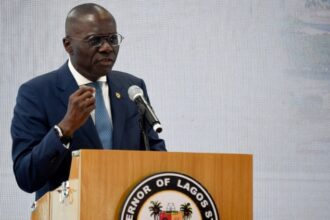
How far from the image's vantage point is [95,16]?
3.16m

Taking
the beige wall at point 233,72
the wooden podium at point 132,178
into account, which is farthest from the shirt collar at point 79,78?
the beige wall at point 233,72

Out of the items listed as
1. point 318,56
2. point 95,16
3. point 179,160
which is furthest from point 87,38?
point 318,56

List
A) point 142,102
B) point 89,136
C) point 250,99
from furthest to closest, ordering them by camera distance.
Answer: point 250,99, point 89,136, point 142,102

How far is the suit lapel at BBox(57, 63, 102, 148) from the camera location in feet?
9.91

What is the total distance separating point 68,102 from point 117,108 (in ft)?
1.18

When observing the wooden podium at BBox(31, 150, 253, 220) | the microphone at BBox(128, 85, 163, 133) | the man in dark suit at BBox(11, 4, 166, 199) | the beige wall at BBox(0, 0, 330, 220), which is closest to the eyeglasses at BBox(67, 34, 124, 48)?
the man in dark suit at BBox(11, 4, 166, 199)

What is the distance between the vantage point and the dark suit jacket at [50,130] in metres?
2.80

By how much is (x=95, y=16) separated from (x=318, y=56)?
7.84 feet

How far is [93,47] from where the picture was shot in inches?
123

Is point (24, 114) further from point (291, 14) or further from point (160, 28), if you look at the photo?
point (291, 14)

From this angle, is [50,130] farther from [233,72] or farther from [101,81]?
[233,72]

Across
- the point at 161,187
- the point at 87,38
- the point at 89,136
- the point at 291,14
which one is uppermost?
the point at 291,14

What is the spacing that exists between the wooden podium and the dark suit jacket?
0.60ft

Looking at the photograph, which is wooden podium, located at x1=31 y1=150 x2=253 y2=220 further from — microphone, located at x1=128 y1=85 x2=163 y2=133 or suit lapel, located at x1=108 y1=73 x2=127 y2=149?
Result: suit lapel, located at x1=108 y1=73 x2=127 y2=149
